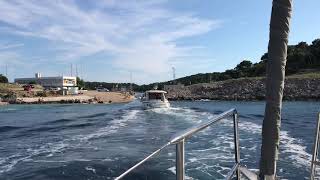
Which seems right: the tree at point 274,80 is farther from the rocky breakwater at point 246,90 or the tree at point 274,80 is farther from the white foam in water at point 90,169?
the rocky breakwater at point 246,90

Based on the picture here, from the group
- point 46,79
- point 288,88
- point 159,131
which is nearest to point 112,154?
point 159,131

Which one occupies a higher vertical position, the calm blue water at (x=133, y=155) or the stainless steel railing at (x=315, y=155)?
the stainless steel railing at (x=315, y=155)

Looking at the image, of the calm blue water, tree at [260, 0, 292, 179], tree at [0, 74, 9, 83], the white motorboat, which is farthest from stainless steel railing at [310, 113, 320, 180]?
tree at [0, 74, 9, 83]

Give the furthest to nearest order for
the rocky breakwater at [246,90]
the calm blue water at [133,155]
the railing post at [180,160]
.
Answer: the rocky breakwater at [246,90] → the calm blue water at [133,155] → the railing post at [180,160]

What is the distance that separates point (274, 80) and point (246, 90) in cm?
11442

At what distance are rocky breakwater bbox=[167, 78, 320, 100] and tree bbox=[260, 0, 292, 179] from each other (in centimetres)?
9438

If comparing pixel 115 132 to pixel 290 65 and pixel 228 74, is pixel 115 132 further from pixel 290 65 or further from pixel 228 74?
pixel 228 74

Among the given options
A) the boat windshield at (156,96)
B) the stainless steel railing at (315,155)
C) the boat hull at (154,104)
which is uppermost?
the stainless steel railing at (315,155)

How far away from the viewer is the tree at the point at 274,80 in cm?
388

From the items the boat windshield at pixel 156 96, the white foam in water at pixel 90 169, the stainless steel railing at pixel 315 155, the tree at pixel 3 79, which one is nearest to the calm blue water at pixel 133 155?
the white foam in water at pixel 90 169

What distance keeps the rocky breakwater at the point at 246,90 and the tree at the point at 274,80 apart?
9438cm

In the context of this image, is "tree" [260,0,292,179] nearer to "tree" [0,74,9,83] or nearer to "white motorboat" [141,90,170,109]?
"white motorboat" [141,90,170,109]

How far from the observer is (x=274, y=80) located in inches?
153

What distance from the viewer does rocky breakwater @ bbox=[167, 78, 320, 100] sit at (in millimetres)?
101562
